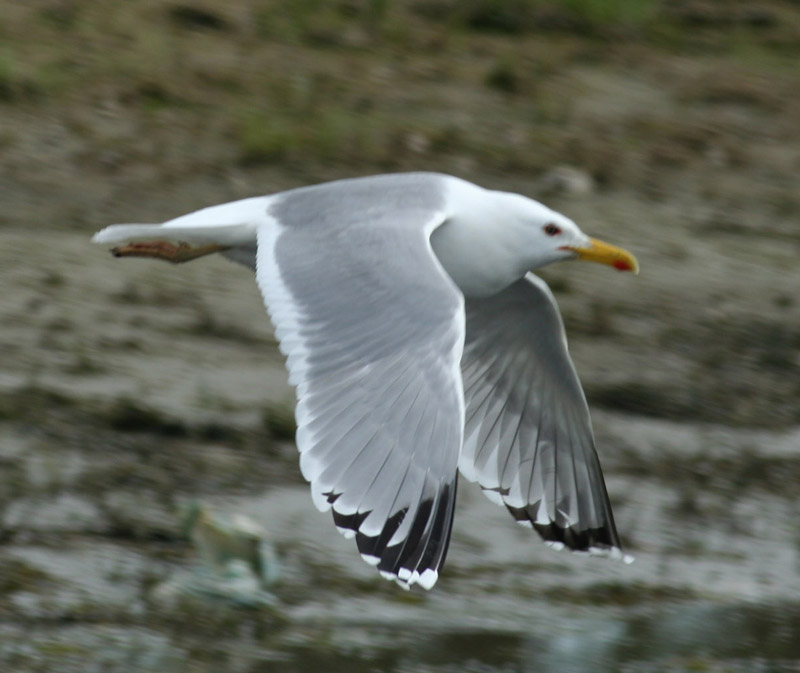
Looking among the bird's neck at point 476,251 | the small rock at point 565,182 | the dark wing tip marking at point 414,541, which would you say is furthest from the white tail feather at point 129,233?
the small rock at point 565,182

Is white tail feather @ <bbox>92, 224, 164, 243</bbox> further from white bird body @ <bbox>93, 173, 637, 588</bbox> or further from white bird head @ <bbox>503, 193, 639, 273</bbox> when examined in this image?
white bird head @ <bbox>503, 193, 639, 273</bbox>

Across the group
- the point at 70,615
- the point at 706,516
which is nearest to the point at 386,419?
the point at 70,615

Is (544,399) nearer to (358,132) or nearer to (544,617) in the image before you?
(544,617)

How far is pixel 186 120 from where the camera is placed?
8203 mm

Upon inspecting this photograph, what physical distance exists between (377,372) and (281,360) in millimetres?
2438

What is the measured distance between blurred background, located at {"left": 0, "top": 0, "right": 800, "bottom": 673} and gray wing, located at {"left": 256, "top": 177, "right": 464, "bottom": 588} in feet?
3.37

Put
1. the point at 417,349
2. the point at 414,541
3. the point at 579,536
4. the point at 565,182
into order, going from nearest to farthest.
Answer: the point at 414,541, the point at 417,349, the point at 579,536, the point at 565,182

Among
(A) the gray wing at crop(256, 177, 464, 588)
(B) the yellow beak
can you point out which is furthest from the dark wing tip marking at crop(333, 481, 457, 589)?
(B) the yellow beak

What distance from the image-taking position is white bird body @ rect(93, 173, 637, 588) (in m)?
3.95

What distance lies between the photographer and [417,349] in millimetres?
4109

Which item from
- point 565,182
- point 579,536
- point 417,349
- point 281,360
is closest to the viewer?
point 417,349

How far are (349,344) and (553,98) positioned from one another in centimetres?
515

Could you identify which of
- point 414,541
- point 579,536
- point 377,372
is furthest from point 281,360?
point 414,541

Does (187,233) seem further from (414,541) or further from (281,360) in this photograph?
(281,360)
